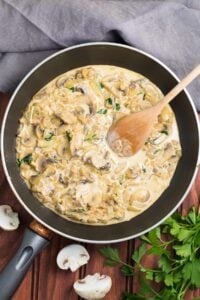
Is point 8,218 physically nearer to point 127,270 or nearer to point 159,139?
point 127,270

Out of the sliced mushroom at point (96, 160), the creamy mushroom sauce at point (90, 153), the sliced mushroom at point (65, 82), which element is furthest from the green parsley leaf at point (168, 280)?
the sliced mushroom at point (65, 82)

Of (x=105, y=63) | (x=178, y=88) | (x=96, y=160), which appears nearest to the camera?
(x=178, y=88)

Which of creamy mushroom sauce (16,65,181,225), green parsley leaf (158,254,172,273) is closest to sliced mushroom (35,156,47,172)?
creamy mushroom sauce (16,65,181,225)

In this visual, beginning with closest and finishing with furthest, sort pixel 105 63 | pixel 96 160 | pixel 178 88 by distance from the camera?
1. pixel 178 88
2. pixel 96 160
3. pixel 105 63

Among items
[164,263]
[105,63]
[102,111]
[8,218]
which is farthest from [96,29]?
[164,263]

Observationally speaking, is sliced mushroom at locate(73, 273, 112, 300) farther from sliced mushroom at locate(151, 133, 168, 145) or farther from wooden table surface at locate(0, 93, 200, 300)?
sliced mushroom at locate(151, 133, 168, 145)
